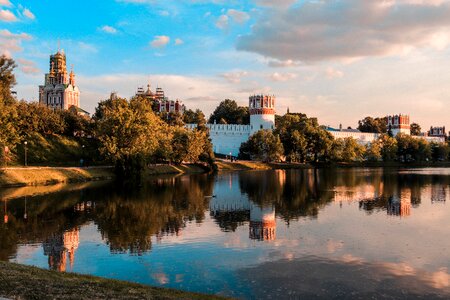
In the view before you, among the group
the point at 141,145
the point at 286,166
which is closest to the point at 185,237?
the point at 141,145

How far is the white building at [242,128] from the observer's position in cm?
12925

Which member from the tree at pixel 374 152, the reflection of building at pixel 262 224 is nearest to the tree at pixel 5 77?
the reflection of building at pixel 262 224

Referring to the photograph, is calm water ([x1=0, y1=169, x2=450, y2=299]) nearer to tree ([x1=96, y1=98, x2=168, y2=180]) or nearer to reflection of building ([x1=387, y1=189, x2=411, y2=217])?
reflection of building ([x1=387, y1=189, x2=411, y2=217])

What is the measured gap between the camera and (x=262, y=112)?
132 m

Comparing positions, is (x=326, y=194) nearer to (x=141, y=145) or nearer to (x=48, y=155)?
(x=141, y=145)

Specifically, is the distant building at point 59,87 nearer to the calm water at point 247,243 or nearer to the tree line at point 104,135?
the tree line at point 104,135

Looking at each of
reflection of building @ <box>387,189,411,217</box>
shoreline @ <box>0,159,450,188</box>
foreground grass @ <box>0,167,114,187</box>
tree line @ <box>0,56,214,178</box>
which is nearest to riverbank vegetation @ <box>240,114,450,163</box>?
shoreline @ <box>0,159,450,188</box>

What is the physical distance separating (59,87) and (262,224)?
141 metres

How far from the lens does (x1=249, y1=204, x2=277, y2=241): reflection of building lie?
20.8m

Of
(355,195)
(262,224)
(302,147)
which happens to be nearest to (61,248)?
(262,224)

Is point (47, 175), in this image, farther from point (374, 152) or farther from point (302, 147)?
point (374, 152)

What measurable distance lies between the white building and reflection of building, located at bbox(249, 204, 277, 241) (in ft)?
322

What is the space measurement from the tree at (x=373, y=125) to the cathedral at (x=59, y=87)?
110334 millimetres

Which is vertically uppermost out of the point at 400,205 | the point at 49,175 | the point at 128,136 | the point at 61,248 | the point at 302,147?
the point at 128,136
